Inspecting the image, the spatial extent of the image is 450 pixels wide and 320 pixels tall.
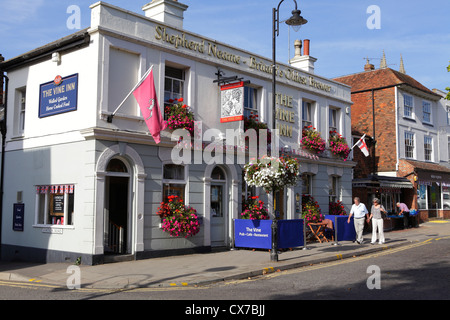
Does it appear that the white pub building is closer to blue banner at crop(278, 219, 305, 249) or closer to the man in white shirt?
blue banner at crop(278, 219, 305, 249)

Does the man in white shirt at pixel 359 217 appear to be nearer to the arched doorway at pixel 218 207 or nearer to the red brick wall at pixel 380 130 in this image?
the arched doorway at pixel 218 207

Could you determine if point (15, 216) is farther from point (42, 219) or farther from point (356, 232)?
point (356, 232)

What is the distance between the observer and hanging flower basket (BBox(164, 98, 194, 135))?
575 inches

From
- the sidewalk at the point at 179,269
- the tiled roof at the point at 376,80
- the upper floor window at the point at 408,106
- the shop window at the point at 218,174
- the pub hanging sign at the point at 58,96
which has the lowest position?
the sidewalk at the point at 179,269

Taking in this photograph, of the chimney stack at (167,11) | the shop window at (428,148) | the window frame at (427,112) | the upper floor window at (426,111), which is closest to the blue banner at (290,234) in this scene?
the chimney stack at (167,11)

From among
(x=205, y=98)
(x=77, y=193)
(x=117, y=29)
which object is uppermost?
(x=117, y=29)

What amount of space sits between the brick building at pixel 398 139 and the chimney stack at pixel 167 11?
50.1ft

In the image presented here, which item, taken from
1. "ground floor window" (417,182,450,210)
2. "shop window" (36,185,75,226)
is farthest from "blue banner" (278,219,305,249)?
"ground floor window" (417,182,450,210)

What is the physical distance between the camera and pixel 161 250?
14.2 meters

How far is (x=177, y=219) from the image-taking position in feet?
46.4

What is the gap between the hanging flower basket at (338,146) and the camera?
21.6 m

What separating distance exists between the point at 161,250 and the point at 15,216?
5629mm

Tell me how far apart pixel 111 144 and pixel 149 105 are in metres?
1.64

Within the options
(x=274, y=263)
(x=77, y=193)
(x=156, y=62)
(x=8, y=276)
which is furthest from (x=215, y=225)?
(x=8, y=276)
